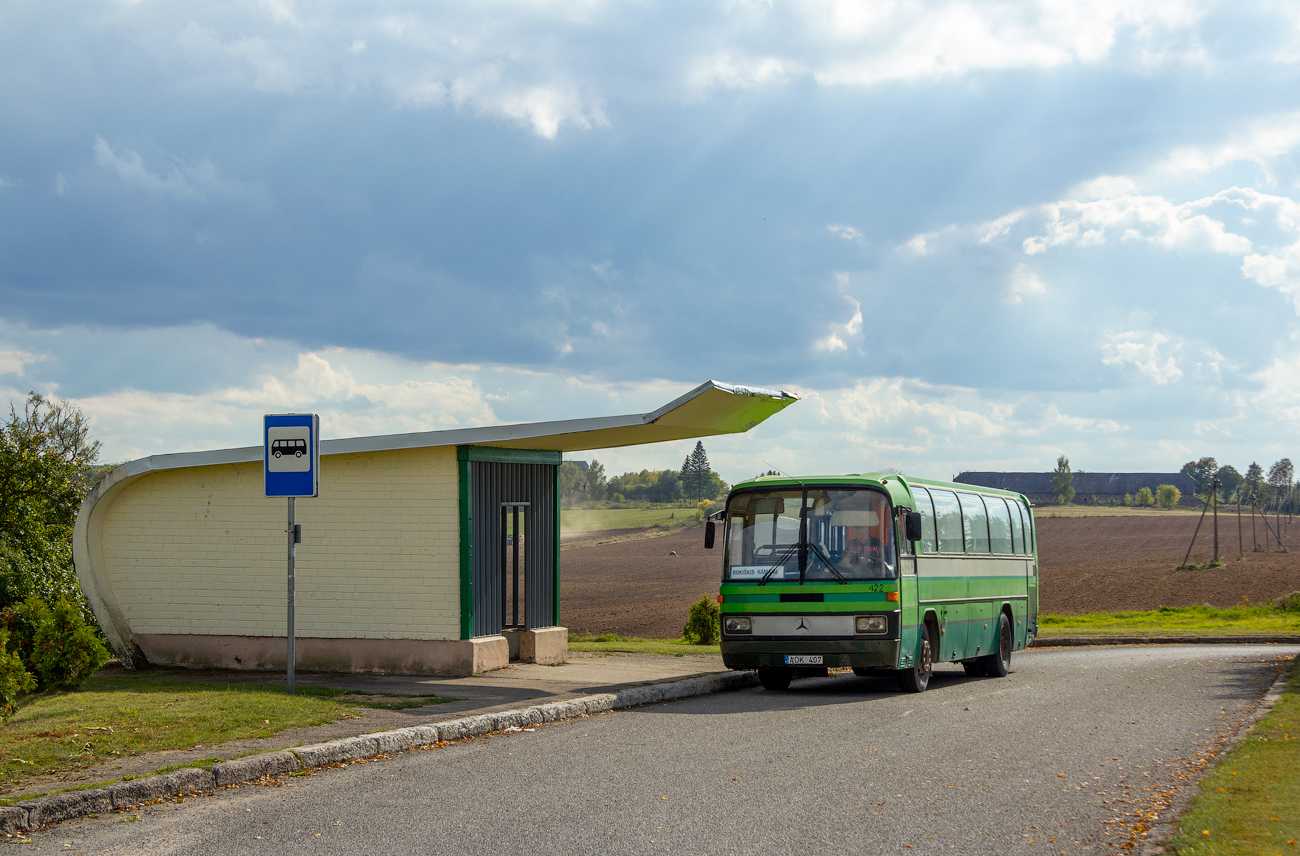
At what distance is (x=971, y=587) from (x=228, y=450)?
1048 cm

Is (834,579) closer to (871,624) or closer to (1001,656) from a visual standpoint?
(871,624)

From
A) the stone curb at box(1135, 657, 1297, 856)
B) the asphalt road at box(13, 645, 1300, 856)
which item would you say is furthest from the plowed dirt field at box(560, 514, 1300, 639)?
the stone curb at box(1135, 657, 1297, 856)

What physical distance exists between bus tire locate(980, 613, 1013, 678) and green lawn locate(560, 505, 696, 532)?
105988 mm

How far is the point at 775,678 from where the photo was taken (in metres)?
15.4

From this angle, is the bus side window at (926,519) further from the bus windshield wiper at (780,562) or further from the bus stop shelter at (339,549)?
the bus stop shelter at (339,549)

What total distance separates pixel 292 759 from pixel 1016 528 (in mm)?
14790

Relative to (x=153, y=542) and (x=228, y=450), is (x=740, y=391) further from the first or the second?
(x=153, y=542)

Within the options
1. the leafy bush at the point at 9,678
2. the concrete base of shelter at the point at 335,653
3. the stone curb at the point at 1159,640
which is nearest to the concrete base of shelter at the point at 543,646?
the concrete base of shelter at the point at 335,653

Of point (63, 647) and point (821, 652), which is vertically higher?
point (63, 647)

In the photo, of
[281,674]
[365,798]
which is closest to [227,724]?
[365,798]

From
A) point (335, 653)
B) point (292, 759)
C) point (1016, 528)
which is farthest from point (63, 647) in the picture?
point (1016, 528)

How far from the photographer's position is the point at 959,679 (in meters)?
18.1

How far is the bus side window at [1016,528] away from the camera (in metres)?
20.2

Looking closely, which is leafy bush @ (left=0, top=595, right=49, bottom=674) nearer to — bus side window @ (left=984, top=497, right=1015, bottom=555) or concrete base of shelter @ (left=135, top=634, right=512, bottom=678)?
concrete base of shelter @ (left=135, top=634, right=512, bottom=678)
